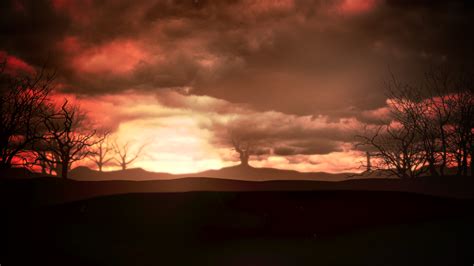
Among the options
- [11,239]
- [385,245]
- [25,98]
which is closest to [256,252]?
[385,245]

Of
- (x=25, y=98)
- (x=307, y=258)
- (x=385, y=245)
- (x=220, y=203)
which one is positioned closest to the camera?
(x=307, y=258)

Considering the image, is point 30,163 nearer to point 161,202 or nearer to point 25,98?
point 25,98

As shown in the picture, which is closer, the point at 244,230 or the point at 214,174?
the point at 244,230

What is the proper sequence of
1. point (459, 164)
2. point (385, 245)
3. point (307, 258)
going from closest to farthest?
point (307, 258)
point (385, 245)
point (459, 164)

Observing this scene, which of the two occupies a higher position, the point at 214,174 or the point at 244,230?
the point at 214,174

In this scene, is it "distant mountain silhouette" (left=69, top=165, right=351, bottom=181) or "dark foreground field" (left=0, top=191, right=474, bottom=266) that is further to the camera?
"distant mountain silhouette" (left=69, top=165, right=351, bottom=181)

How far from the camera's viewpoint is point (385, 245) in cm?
652

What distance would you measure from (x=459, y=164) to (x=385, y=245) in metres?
11.6

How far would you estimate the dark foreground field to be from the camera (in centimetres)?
621

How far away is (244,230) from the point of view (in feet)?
23.6

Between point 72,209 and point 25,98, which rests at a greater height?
point 25,98

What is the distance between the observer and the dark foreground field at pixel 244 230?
621cm

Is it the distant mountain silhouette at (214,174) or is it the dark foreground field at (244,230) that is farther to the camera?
the distant mountain silhouette at (214,174)

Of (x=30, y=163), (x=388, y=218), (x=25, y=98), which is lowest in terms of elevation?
(x=388, y=218)
